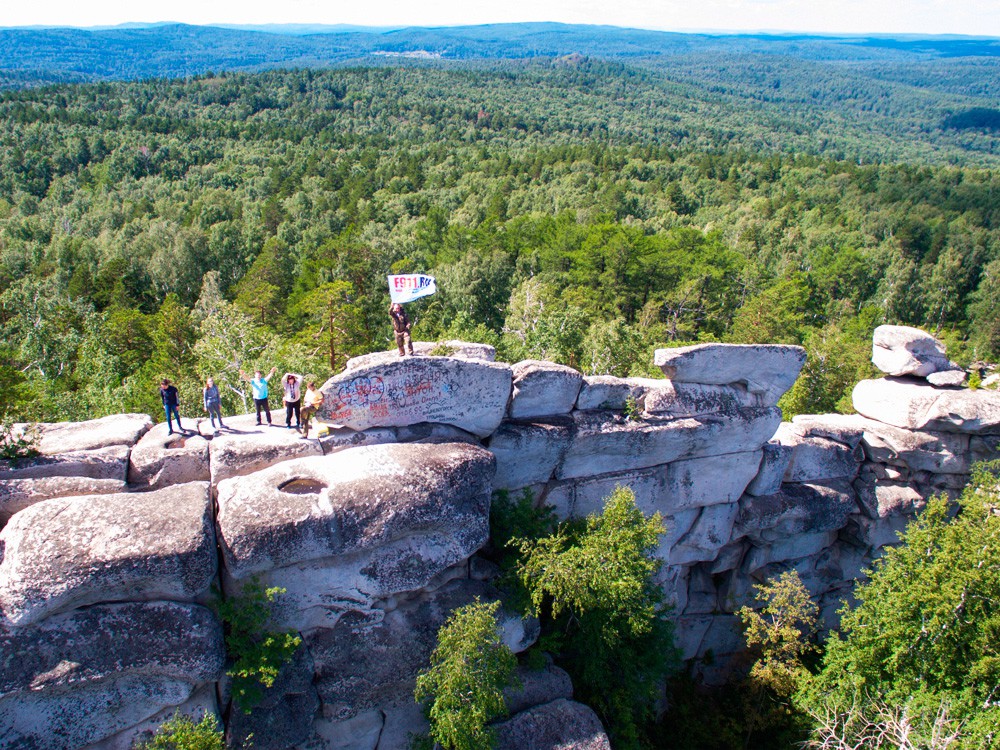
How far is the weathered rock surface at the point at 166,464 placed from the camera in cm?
1670

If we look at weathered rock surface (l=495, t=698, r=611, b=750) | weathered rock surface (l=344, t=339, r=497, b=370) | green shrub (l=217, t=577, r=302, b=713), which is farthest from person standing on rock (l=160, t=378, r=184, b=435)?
weathered rock surface (l=495, t=698, r=611, b=750)

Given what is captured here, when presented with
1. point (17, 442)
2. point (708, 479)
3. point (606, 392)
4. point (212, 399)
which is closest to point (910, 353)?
point (708, 479)

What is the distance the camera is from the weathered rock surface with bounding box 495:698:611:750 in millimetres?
16656

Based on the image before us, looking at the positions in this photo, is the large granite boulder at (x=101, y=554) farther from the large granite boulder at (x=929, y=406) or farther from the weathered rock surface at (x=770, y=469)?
the large granite boulder at (x=929, y=406)

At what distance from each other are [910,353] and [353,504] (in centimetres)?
2121

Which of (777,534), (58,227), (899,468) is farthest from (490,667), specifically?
(58,227)

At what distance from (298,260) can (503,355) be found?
3483 cm

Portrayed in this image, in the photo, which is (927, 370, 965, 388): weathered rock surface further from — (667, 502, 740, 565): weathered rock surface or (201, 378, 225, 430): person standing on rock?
(201, 378, 225, 430): person standing on rock

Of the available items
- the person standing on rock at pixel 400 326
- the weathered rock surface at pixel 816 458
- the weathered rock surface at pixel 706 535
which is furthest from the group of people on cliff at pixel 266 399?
the weathered rock surface at pixel 816 458

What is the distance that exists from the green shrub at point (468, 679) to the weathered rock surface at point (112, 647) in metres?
5.05

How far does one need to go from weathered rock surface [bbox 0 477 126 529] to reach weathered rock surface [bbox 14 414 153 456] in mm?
1345

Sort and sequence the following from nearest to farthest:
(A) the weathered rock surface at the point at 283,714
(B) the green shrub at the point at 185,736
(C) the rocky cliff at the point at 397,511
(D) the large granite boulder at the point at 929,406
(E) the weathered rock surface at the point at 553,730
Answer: (B) the green shrub at the point at 185,736
(C) the rocky cliff at the point at 397,511
(A) the weathered rock surface at the point at 283,714
(E) the weathered rock surface at the point at 553,730
(D) the large granite boulder at the point at 929,406

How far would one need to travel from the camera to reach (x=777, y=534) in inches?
961

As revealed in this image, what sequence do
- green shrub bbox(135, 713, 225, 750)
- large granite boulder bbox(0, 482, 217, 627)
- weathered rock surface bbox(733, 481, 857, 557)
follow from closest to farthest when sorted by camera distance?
large granite boulder bbox(0, 482, 217, 627)
green shrub bbox(135, 713, 225, 750)
weathered rock surface bbox(733, 481, 857, 557)
